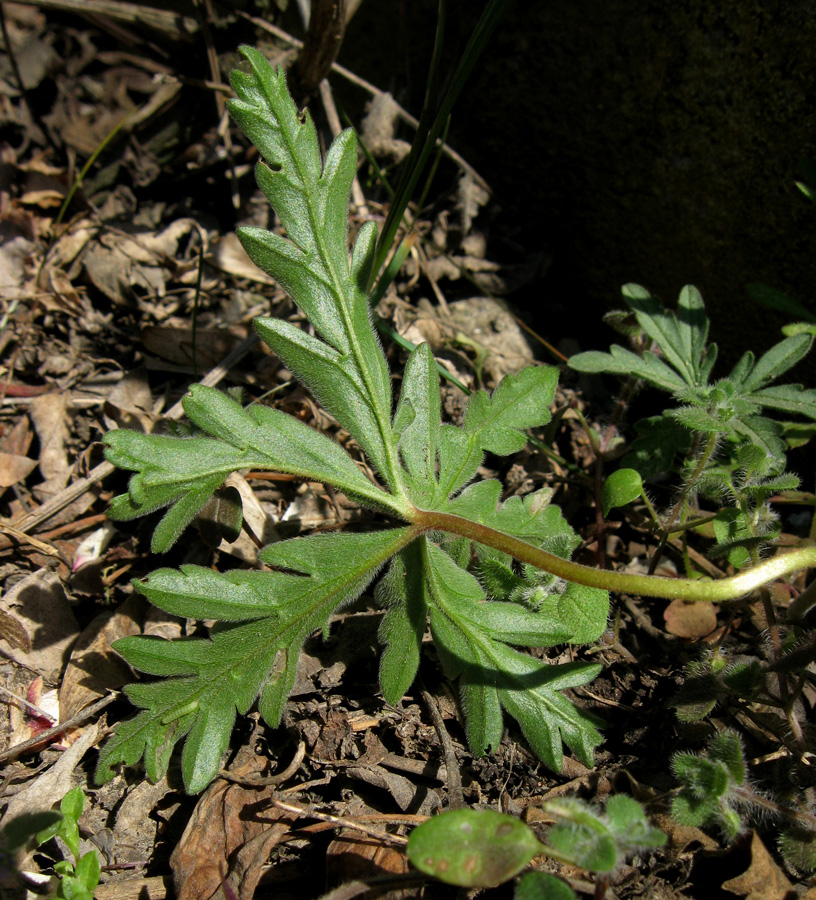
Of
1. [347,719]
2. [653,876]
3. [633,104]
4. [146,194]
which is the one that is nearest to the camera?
[653,876]

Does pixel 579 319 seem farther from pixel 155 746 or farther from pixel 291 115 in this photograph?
pixel 155 746

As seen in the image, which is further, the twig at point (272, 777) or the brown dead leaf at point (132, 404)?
the brown dead leaf at point (132, 404)

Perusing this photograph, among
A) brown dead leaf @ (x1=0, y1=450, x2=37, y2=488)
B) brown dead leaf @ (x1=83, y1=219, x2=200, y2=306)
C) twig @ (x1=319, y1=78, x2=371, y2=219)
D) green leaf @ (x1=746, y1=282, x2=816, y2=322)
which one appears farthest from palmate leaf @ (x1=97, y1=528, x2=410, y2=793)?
twig @ (x1=319, y1=78, x2=371, y2=219)

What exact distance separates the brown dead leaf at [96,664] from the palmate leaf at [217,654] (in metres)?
0.51

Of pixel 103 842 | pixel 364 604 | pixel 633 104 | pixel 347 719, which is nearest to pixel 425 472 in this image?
pixel 364 604

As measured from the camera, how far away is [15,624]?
2658mm

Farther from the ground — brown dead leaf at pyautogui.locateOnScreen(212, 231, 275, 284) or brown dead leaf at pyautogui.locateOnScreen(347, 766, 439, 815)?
brown dead leaf at pyautogui.locateOnScreen(212, 231, 275, 284)

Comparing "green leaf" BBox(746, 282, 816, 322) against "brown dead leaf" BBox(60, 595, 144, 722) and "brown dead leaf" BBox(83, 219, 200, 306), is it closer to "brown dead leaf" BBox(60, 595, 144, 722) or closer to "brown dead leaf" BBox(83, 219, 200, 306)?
"brown dead leaf" BBox(60, 595, 144, 722)

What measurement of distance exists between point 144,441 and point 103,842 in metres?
1.34

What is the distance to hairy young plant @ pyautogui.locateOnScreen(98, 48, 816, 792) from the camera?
6.84ft

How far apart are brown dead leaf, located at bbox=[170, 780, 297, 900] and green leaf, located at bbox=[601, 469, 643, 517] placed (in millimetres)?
1531

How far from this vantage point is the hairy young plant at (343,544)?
2086mm

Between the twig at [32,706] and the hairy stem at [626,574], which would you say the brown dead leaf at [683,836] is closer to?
the hairy stem at [626,574]

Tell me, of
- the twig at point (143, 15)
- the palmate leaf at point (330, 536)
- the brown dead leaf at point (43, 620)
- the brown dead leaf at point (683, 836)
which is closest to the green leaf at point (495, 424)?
the palmate leaf at point (330, 536)
